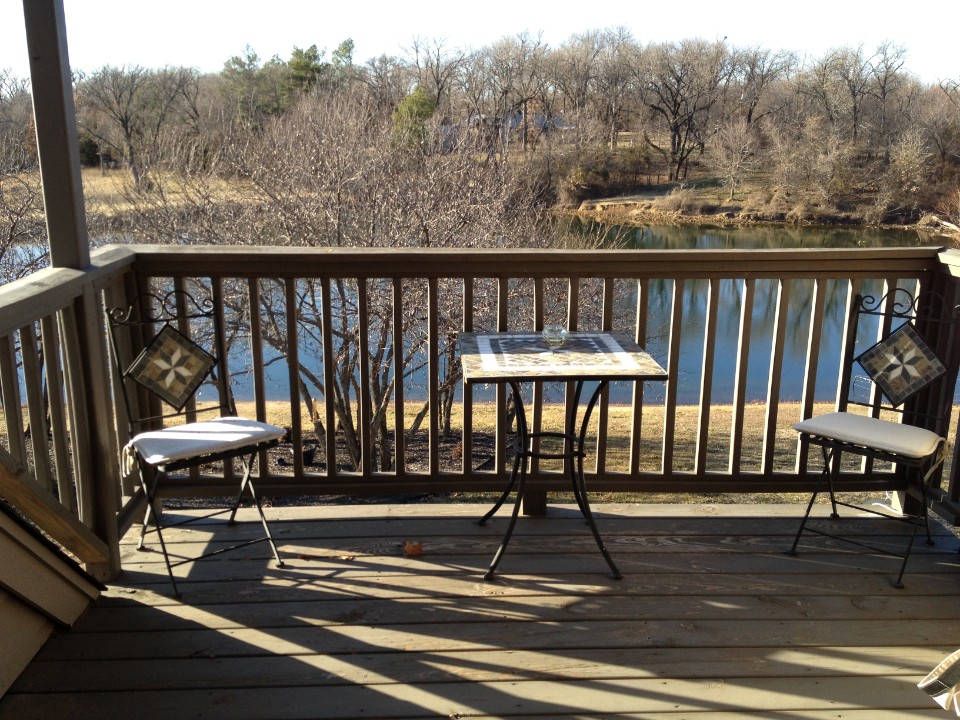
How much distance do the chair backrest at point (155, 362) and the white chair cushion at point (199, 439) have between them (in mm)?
174

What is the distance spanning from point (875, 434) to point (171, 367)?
2.50 metres

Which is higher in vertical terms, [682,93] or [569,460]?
[682,93]

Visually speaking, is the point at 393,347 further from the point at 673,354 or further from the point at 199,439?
the point at 673,354

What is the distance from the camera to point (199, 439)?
2.71 meters

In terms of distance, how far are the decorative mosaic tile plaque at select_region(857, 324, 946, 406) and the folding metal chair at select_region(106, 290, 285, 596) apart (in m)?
2.25

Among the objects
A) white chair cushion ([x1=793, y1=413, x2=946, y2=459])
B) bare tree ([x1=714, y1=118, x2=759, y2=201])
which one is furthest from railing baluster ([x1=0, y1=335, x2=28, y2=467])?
bare tree ([x1=714, y1=118, x2=759, y2=201])

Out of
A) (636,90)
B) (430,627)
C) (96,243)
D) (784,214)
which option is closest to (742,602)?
(430,627)

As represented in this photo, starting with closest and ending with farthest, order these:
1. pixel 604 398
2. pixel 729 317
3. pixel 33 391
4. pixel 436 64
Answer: pixel 33 391
pixel 604 398
pixel 436 64
pixel 729 317

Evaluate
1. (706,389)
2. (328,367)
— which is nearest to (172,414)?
(328,367)

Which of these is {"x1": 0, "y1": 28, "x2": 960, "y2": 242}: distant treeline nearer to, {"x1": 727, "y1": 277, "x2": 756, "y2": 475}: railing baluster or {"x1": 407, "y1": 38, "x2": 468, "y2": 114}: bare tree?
{"x1": 407, "y1": 38, "x2": 468, "y2": 114}: bare tree

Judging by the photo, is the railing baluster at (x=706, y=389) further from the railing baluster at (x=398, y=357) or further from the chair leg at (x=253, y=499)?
the chair leg at (x=253, y=499)

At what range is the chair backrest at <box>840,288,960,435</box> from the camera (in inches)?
123

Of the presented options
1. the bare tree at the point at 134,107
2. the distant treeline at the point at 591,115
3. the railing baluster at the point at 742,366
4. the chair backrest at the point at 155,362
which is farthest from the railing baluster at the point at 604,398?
the bare tree at the point at 134,107

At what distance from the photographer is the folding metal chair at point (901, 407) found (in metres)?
2.85
